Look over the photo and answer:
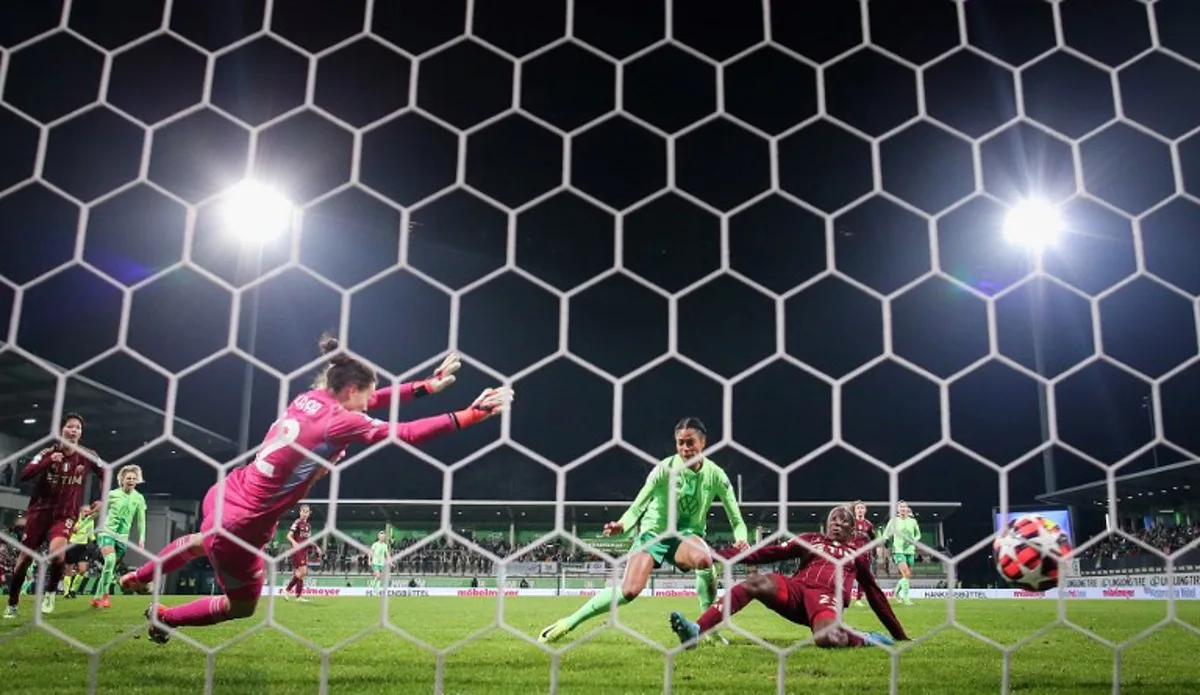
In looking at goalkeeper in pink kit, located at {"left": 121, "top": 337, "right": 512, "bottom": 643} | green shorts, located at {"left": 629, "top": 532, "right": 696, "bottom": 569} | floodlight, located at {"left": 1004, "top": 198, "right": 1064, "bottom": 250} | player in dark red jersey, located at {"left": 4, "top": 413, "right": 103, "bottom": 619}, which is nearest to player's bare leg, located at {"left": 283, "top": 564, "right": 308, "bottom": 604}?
player in dark red jersey, located at {"left": 4, "top": 413, "right": 103, "bottom": 619}

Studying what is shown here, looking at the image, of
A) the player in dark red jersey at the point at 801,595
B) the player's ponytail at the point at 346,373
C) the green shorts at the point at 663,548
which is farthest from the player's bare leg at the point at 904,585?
the player's ponytail at the point at 346,373

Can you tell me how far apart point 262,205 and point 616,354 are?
2.50 metres

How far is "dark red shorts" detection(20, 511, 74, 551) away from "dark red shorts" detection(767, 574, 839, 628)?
3804 mm

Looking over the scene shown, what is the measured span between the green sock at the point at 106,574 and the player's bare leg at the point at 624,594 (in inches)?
170

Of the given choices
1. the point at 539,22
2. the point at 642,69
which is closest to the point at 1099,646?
the point at 642,69

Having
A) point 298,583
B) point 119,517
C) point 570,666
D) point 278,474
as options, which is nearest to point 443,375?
point 278,474

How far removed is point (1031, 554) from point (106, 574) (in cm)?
602

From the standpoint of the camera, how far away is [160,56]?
3.57 metres

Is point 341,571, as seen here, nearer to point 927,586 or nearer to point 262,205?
point 927,586

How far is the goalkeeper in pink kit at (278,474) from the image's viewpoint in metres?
2.59

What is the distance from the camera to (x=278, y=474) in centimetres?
262

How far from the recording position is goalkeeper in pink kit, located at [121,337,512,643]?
2.59m

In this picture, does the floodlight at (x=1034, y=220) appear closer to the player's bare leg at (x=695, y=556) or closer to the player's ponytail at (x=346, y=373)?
the player's bare leg at (x=695, y=556)

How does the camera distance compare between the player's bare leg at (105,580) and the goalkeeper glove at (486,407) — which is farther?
the player's bare leg at (105,580)
